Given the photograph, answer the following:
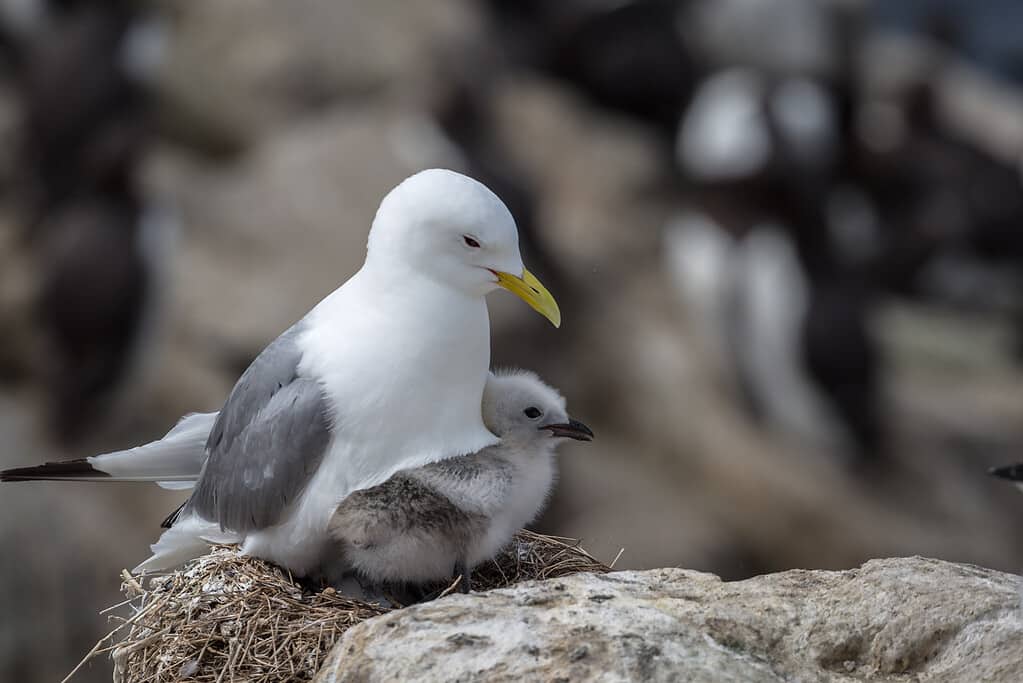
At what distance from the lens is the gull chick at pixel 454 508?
377cm

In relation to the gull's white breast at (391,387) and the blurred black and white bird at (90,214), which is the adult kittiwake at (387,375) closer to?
the gull's white breast at (391,387)

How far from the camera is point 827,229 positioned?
10.4 meters

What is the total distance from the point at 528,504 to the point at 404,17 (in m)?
9.28

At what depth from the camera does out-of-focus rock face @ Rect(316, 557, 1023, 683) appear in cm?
333

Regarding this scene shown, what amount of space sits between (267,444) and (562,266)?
6.61 meters

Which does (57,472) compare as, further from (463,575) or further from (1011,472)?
(1011,472)

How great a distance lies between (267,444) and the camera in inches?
151

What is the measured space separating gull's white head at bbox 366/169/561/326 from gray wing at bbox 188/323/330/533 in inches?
14.8

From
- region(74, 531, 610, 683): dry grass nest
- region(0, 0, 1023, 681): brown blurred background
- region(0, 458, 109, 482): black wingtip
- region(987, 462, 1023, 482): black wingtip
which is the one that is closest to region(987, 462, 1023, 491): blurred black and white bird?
region(987, 462, 1023, 482): black wingtip

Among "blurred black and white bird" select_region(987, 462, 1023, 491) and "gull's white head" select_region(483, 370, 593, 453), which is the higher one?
"blurred black and white bird" select_region(987, 462, 1023, 491)

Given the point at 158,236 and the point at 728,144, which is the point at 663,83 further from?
the point at 158,236

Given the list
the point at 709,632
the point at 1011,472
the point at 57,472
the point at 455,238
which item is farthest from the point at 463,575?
the point at 1011,472

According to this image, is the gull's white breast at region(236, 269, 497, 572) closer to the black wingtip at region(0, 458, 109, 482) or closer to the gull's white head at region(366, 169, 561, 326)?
the gull's white head at region(366, 169, 561, 326)

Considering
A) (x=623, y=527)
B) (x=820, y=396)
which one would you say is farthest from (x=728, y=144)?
(x=623, y=527)
